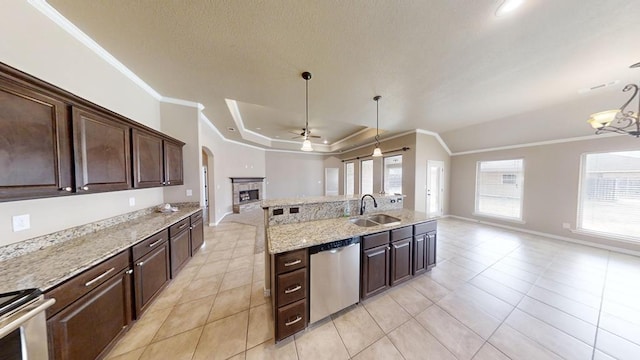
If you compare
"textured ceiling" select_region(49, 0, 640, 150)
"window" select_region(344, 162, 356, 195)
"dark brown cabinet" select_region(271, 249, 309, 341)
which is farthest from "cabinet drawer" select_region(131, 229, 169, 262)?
"window" select_region(344, 162, 356, 195)

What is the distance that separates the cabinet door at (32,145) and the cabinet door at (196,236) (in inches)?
71.1

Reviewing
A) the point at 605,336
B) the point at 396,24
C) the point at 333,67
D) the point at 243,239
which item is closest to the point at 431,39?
the point at 396,24

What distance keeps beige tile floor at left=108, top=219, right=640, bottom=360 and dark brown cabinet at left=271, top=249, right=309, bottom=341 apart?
15 centimetres

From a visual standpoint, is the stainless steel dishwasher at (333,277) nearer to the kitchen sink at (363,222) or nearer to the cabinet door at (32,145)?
the kitchen sink at (363,222)

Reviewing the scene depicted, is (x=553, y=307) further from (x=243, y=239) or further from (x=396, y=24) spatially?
(x=243, y=239)

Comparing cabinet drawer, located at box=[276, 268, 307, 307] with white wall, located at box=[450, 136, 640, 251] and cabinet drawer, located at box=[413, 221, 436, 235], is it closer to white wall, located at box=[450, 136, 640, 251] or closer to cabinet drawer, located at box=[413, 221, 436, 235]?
cabinet drawer, located at box=[413, 221, 436, 235]

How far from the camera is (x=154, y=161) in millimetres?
2555

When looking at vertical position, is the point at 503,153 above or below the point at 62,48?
below

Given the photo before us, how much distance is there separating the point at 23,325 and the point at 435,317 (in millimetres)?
2960

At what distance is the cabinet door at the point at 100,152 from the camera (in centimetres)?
154

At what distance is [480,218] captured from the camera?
17.8 ft

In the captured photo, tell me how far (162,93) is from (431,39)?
157 inches

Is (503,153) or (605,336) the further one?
(503,153)

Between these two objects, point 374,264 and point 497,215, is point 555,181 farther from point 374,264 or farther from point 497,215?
point 374,264
